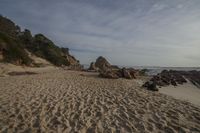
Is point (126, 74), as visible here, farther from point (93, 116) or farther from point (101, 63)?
point (101, 63)

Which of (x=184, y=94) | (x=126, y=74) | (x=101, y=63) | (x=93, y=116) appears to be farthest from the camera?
(x=101, y=63)

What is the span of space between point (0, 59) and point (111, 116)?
21.9 metres

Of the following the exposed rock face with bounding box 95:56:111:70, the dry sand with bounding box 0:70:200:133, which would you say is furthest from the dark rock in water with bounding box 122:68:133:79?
the exposed rock face with bounding box 95:56:111:70

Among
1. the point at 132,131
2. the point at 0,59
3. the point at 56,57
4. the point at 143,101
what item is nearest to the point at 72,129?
the point at 132,131

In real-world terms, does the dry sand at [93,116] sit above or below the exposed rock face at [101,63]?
below

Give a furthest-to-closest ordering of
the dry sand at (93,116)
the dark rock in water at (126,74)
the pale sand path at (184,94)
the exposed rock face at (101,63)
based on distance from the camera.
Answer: the exposed rock face at (101,63) → the dark rock in water at (126,74) → the pale sand path at (184,94) → the dry sand at (93,116)

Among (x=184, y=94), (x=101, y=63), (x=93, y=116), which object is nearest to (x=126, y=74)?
(x=184, y=94)

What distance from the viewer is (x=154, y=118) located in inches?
246

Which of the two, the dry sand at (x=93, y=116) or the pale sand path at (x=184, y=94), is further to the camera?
the pale sand path at (x=184, y=94)

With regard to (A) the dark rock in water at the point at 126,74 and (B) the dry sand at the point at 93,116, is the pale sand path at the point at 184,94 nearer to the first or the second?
(B) the dry sand at the point at 93,116

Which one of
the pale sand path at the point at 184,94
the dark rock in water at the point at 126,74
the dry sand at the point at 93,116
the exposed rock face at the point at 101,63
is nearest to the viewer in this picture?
the dry sand at the point at 93,116

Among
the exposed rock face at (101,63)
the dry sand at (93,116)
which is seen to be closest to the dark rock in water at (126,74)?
the dry sand at (93,116)

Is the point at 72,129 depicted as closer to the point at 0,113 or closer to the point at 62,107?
the point at 62,107

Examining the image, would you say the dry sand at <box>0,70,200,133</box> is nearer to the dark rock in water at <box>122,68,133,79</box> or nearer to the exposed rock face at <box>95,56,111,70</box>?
the dark rock in water at <box>122,68,133,79</box>
